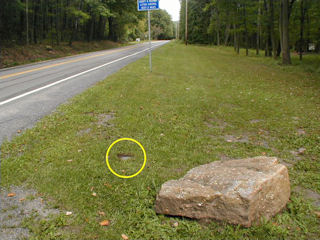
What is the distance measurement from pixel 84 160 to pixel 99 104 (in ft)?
11.2

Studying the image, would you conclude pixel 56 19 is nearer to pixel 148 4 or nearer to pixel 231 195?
pixel 148 4

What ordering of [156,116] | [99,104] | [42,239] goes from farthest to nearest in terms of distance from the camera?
[99,104] → [156,116] → [42,239]

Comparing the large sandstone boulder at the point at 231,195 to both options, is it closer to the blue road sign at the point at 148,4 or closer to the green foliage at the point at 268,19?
the blue road sign at the point at 148,4

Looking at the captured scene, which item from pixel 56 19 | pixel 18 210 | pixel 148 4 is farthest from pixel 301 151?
pixel 56 19

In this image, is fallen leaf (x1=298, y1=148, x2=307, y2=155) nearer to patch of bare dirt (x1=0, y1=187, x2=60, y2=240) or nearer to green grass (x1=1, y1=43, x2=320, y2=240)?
green grass (x1=1, y1=43, x2=320, y2=240)

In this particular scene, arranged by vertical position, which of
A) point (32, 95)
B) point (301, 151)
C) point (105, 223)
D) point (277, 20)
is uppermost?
point (277, 20)

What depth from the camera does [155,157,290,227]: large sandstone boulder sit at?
9.78 ft

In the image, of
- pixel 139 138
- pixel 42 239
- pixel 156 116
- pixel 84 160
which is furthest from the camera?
pixel 156 116

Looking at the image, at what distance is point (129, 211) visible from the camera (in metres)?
3.31

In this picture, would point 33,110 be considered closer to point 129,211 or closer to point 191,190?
point 129,211

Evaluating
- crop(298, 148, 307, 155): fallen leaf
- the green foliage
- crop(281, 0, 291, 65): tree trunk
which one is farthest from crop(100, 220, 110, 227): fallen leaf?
the green foliage

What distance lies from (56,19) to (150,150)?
32396 millimetres

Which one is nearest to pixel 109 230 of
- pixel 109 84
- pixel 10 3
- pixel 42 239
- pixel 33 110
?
pixel 42 239

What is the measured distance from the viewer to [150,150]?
16.0 feet
